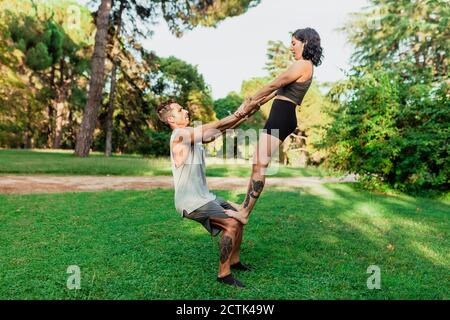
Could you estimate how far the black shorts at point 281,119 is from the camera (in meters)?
3.72

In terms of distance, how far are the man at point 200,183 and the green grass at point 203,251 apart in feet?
1.29

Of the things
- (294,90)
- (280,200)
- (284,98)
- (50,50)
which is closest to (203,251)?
(284,98)

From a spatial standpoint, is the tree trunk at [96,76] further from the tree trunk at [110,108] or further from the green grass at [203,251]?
the green grass at [203,251]

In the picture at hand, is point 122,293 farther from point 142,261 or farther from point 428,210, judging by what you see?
point 428,210

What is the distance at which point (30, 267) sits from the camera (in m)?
3.92

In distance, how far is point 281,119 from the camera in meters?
3.73

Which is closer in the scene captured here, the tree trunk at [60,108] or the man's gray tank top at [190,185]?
the man's gray tank top at [190,185]

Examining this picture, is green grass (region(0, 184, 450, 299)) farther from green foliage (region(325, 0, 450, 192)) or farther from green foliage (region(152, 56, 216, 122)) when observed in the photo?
green foliage (region(152, 56, 216, 122))

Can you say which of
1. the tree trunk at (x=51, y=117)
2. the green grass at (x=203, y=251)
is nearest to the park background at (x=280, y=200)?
the green grass at (x=203, y=251)

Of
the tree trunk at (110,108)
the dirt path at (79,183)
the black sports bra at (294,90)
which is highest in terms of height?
the tree trunk at (110,108)

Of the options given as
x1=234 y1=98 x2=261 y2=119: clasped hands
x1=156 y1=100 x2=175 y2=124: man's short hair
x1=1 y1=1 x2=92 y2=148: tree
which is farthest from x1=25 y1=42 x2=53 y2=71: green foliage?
x1=234 y1=98 x2=261 y2=119: clasped hands

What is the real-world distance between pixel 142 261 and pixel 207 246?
3.32 feet

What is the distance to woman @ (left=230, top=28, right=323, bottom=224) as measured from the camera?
12.2 feet
